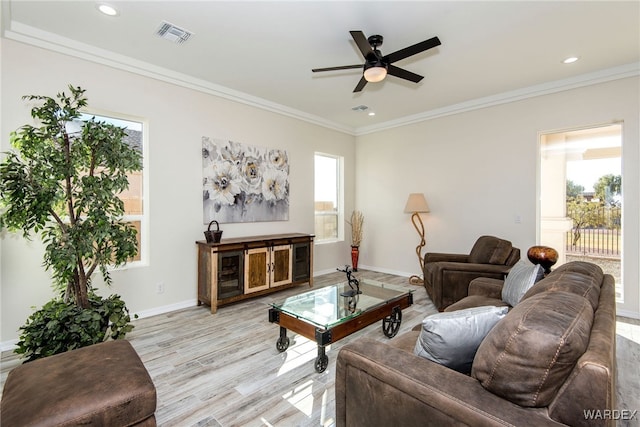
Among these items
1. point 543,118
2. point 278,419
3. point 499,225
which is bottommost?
point 278,419

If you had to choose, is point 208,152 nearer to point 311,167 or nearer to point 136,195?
point 136,195

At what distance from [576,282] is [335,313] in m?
1.62

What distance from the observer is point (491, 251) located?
386cm

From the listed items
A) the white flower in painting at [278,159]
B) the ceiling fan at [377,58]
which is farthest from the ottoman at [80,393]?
the white flower in painting at [278,159]

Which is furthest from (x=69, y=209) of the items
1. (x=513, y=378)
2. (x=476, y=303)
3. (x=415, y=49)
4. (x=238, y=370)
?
(x=476, y=303)

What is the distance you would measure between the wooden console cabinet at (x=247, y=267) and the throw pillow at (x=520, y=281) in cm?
281

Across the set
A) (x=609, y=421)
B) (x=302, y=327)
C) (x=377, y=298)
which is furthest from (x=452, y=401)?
(x=377, y=298)

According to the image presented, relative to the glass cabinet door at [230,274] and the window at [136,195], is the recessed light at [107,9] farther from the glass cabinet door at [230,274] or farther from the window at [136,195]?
the glass cabinet door at [230,274]

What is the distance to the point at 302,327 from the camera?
94.2 inches

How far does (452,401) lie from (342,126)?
Result: 17.8 ft

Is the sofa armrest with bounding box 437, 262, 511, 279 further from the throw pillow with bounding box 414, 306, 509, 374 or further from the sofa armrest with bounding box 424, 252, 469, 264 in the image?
the throw pillow with bounding box 414, 306, 509, 374

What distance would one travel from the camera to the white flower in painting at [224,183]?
4086mm

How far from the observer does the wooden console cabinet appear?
3695 mm

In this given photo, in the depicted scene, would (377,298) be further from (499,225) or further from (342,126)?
(342,126)
